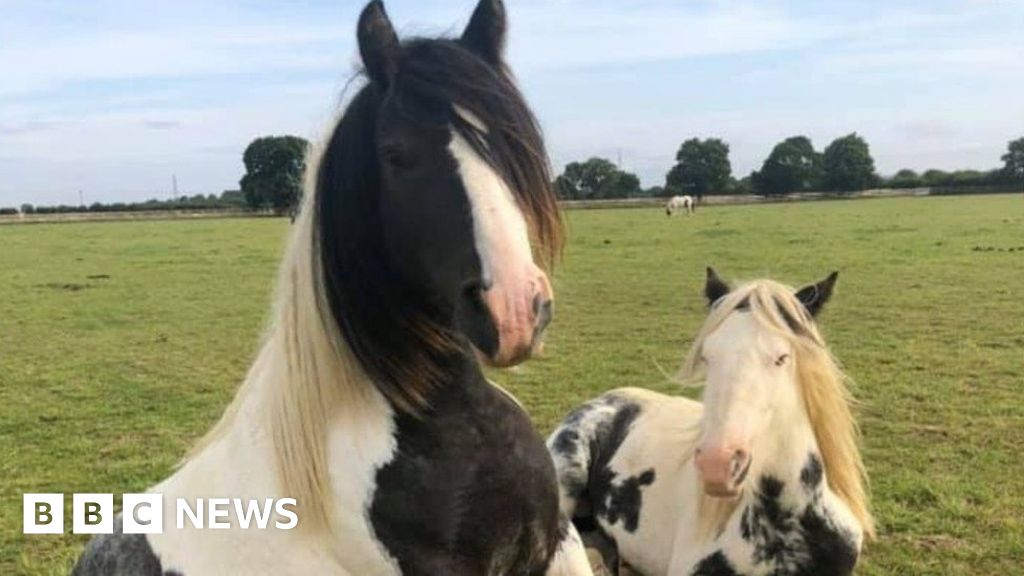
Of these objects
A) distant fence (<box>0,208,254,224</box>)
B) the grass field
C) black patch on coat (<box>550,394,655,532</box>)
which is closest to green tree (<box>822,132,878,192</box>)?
distant fence (<box>0,208,254,224</box>)

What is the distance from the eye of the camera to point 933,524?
4.79 meters

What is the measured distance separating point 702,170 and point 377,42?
74.2 meters

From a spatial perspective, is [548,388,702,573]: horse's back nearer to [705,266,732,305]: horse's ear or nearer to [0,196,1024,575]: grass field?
[705,266,732,305]: horse's ear

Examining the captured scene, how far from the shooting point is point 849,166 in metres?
71.8

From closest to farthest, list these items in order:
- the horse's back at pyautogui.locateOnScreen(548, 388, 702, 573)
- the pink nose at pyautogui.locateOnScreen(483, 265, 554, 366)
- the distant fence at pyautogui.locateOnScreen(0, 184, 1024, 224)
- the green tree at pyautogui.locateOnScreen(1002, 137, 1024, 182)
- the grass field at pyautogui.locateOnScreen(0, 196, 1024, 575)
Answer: the pink nose at pyautogui.locateOnScreen(483, 265, 554, 366), the horse's back at pyautogui.locateOnScreen(548, 388, 702, 573), the grass field at pyautogui.locateOnScreen(0, 196, 1024, 575), the distant fence at pyautogui.locateOnScreen(0, 184, 1024, 224), the green tree at pyautogui.locateOnScreen(1002, 137, 1024, 182)

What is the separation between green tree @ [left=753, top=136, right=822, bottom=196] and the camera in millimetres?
71000

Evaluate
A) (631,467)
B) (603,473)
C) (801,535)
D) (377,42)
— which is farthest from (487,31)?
(603,473)

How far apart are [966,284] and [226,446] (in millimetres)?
14310

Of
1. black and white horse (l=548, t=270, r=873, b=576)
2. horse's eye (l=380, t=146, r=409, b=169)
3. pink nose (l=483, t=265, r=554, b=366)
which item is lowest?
black and white horse (l=548, t=270, r=873, b=576)

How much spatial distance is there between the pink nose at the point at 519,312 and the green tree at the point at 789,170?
7113 cm

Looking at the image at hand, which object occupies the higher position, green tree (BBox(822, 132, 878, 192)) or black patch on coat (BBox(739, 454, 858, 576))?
green tree (BBox(822, 132, 878, 192))

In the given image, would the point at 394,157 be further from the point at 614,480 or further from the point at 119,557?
the point at 614,480

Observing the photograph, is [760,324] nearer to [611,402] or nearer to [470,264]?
[611,402]

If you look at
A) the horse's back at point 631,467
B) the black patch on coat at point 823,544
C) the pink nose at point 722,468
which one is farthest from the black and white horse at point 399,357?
the horse's back at point 631,467
